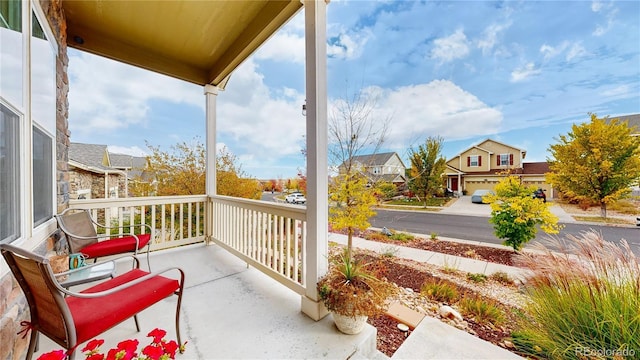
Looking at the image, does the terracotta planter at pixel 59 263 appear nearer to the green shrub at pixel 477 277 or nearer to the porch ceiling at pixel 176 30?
the porch ceiling at pixel 176 30

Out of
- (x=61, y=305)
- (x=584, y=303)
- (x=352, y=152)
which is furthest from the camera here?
(x=352, y=152)

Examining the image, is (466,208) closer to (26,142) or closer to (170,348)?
(170,348)

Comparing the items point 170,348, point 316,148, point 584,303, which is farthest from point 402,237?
point 170,348

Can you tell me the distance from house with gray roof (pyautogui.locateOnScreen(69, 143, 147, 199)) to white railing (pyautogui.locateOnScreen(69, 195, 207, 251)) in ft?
0.76

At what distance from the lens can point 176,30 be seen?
119 inches

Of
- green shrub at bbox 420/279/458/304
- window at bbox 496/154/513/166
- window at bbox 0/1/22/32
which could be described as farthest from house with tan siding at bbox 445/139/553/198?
window at bbox 0/1/22/32

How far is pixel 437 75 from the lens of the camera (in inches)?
88.9

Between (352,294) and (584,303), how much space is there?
1430 millimetres

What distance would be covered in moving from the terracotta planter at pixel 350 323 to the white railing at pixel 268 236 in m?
0.51

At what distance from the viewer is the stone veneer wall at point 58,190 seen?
126cm

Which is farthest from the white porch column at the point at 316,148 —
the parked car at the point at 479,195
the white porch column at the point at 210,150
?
the white porch column at the point at 210,150

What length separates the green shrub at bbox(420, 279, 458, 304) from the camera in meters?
2.40

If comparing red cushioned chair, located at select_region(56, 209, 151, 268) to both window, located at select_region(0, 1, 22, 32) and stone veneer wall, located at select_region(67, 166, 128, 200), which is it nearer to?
stone veneer wall, located at select_region(67, 166, 128, 200)

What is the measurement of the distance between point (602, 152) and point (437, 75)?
133 cm
